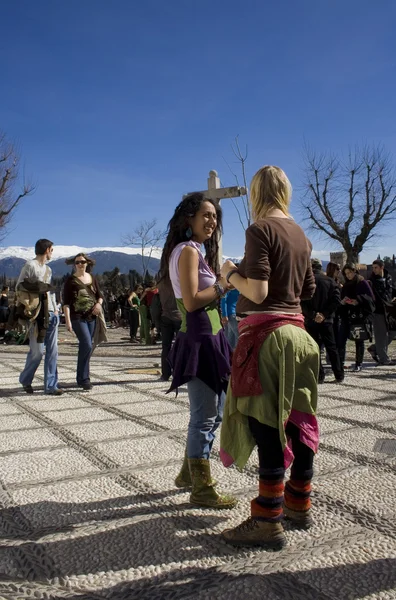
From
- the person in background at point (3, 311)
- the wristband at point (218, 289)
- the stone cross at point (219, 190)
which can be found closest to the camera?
the wristband at point (218, 289)

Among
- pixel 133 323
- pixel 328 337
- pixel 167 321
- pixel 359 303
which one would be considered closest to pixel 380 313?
pixel 359 303

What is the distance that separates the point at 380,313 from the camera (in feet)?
27.9

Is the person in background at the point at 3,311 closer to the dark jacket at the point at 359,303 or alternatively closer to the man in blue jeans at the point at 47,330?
the man in blue jeans at the point at 47,330

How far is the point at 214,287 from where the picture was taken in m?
A: 2.65

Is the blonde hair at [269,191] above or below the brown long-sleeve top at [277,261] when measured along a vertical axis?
above

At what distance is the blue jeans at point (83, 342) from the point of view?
6.37 meters

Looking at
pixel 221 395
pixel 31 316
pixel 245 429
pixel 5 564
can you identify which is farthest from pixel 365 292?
pixel 5 564

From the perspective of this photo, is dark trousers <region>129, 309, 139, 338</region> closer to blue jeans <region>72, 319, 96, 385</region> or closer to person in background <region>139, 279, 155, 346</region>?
person in background <region>139, 279, 155, 346</region>

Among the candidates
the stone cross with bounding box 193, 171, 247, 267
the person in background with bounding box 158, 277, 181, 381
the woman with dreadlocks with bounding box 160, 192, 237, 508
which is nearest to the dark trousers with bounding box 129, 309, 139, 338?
the stone cross with bounding box 193, 171, 247, 267

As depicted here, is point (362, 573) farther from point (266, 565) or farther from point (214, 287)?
point (214, 287)

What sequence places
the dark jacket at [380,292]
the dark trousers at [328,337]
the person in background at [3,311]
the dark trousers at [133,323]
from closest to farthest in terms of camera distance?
the dark trousers at [328,337] < the dark jacket at [380,292] < the person in background at [3,311] < the dark trousers at [133,323]

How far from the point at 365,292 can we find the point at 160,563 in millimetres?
6228

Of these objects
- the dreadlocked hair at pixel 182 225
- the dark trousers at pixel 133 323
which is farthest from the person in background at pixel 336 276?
the dark trousers at pixel 133 323

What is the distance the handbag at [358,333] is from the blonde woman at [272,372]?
5.47 metres
